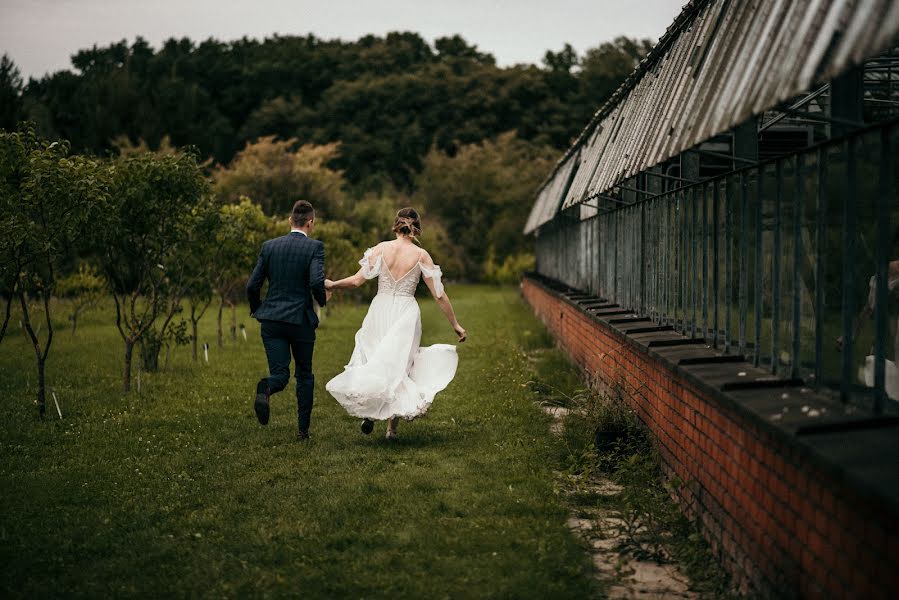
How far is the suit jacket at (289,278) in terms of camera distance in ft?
25.2

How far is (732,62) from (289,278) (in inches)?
156

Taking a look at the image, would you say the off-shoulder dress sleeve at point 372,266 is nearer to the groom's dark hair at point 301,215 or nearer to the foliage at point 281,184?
the groom's dark hair at point 301,215

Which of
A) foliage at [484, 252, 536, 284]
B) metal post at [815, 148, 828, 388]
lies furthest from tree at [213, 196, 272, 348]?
foliage at [484, 252, 536, 284]

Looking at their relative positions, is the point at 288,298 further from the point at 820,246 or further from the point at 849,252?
the point at 849,252

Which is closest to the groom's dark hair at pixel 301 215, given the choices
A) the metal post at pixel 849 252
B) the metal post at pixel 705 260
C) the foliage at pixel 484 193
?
the metal post at pixel 705 260

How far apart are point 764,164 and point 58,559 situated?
415cm

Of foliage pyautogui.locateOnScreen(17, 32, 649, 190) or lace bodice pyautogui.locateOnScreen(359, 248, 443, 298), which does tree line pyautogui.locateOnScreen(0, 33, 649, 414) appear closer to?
foliage pyautogui.locateOnScreen(17, 32, 649, 190)

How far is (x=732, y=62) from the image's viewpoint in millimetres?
5156

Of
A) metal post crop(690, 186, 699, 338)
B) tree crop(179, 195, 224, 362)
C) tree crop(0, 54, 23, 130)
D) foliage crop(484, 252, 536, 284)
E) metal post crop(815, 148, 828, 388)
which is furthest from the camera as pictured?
foliage crop(484, 252, 536, 284)

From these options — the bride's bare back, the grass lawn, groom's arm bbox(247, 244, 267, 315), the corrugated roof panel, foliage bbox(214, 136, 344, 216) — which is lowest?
the grass lawn

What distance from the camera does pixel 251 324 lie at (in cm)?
2248

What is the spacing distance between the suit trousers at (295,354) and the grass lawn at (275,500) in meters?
0.35

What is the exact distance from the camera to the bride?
7734 mm

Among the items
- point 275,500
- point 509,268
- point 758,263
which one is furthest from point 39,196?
point 509,268
